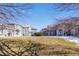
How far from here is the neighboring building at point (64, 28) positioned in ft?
7.07

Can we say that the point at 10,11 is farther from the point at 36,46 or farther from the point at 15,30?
the point at 36,46

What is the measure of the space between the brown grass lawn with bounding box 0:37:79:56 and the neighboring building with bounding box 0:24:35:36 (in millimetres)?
47

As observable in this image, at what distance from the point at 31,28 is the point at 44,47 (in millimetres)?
264

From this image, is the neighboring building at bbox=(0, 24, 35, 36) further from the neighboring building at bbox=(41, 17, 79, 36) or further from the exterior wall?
the neighboring building at bbox=(41, 17, 79, 36)

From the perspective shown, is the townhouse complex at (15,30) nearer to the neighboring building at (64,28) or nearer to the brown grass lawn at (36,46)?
the brown grass lawn at (36,46)

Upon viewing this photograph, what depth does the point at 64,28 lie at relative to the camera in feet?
7.18

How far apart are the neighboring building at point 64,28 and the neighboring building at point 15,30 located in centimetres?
18

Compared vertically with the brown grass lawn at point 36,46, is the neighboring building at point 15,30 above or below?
above

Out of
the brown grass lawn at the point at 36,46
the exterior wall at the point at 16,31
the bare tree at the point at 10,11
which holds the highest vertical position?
the bare tree at the point at 10,11

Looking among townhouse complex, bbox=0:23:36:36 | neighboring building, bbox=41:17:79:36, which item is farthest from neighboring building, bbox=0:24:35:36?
neighboring building, bbox=41:17:79:36

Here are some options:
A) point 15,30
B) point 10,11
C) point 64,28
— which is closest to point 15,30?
point 15,30

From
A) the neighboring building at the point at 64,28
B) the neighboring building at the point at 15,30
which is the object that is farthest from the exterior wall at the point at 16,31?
the neighboring building at the point at 64,28

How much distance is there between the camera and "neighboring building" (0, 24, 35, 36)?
2168 mm

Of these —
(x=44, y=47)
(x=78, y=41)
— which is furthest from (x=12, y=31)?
(x=78, y=41)
